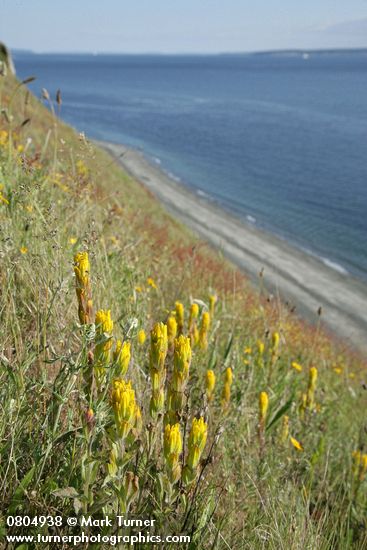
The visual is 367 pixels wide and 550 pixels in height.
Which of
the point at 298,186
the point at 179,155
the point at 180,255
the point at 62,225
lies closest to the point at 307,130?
the point at 179,155

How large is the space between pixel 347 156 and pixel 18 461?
42693 mm

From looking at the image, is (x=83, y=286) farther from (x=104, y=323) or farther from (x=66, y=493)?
(x=66, y=493)

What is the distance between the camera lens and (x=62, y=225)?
3416 mm

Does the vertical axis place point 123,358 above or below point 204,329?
above

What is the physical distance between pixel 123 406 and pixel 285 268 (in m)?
20.9

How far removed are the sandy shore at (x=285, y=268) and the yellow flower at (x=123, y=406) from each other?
13.3 m

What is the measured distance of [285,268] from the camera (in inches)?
866

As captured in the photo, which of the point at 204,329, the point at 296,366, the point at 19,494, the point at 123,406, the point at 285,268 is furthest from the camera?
the point at 285,268

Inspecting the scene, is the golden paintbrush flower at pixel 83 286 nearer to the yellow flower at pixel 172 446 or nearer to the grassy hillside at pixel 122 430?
the grassy hillside at pixel 122 430

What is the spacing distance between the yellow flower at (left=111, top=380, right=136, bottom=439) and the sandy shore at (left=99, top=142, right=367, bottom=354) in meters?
13.3

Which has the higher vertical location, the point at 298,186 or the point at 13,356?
the point at 13,356

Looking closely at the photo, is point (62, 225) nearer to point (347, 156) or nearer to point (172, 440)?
point (172, 440)

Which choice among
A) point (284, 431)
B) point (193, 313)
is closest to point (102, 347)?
point (193, 313)

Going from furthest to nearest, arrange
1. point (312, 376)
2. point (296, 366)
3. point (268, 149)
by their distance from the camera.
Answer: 1. point (268, 149)
2. point (296, 366)
3. point (312, 376)
